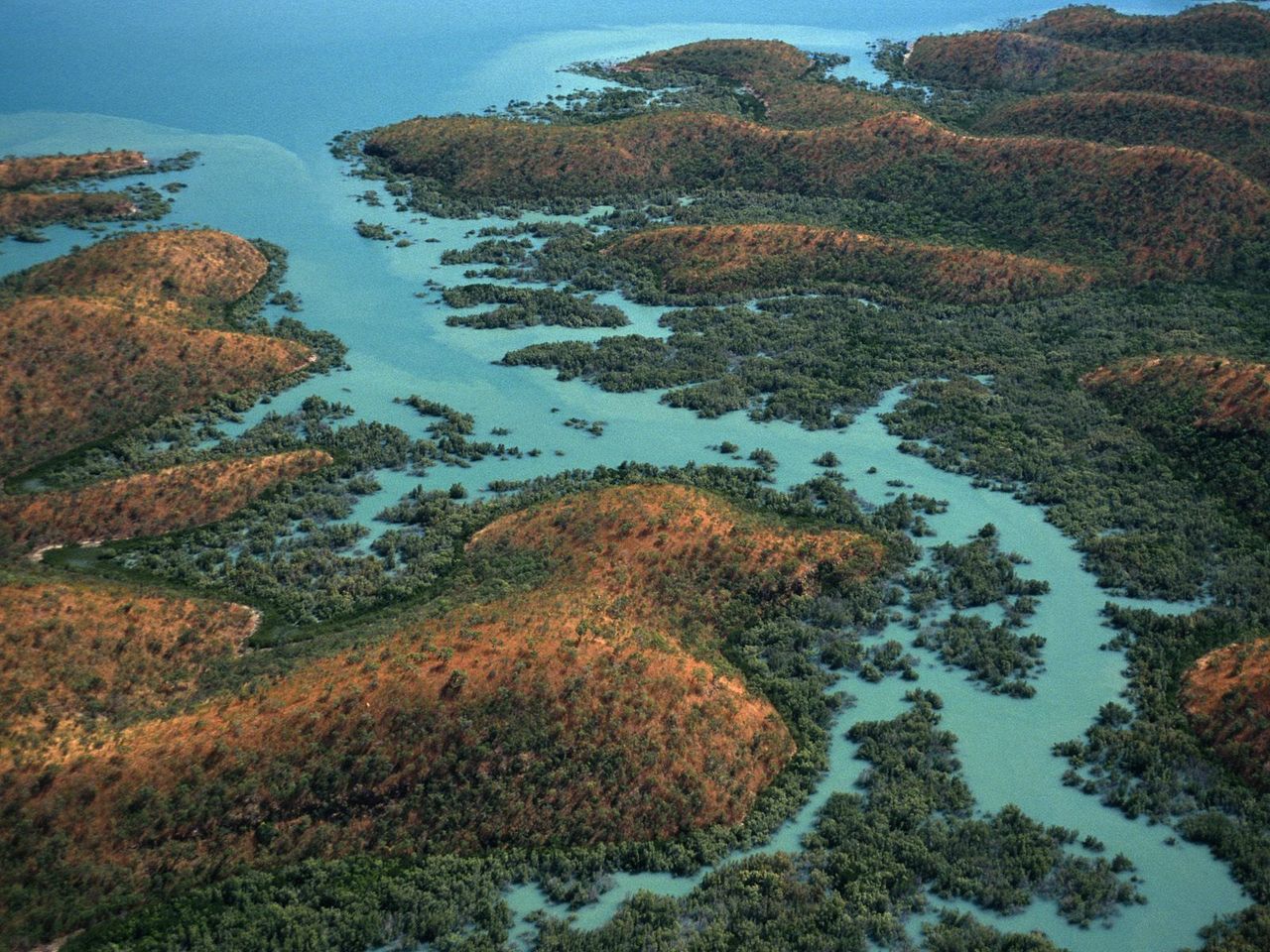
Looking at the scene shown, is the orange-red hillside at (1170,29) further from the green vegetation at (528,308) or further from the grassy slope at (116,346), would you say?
the grassy slope at (116,346)

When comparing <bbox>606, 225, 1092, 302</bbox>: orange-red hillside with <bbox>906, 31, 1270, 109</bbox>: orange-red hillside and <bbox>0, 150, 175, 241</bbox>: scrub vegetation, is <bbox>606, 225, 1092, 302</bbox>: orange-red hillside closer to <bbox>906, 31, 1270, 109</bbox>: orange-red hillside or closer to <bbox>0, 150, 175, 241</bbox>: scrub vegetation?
<bbox>0, 150, 175, 241</bbox>: scrub vegetation

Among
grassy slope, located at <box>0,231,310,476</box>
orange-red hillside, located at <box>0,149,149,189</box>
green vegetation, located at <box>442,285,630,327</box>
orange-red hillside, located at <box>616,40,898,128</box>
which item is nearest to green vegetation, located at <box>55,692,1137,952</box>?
grassy slope, located at <box>0,231,310,476</box>

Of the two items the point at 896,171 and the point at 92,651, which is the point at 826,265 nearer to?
the point at 896,171

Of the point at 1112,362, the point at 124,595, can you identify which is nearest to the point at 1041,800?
the point at 124,595

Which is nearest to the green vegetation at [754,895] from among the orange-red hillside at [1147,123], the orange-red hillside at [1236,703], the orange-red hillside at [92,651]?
the orange-red hillside at [1236,703]

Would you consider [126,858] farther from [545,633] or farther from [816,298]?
[816,298]

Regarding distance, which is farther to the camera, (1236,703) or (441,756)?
(1236,703)

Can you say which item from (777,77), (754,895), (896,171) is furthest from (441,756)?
(777,77)
